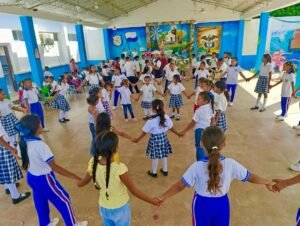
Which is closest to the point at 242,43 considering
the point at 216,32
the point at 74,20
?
the point at 216,32

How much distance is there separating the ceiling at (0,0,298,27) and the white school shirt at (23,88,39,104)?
8.10ft

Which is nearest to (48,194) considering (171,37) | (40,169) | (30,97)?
(40,169)

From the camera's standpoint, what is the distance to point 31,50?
725 centimetres

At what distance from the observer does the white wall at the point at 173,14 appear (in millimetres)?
13414

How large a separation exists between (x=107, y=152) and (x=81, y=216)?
148cm

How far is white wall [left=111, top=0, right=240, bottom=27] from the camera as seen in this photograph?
1341cm

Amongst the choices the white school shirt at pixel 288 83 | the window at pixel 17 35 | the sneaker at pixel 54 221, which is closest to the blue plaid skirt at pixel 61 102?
the sneaker at pixel 54 221

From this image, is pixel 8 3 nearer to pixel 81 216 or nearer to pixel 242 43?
pixel 81 216

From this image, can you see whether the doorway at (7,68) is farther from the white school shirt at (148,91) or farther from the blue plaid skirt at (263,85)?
the blue plaid skirt at (263,85)

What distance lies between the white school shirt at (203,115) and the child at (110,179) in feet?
4.83

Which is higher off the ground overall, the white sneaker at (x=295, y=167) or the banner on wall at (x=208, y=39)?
the banner on wall at (x=208, y=39)

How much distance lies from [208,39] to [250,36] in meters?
2.42

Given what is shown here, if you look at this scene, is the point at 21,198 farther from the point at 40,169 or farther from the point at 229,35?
the point at 229,35

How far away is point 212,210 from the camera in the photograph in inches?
60.7
